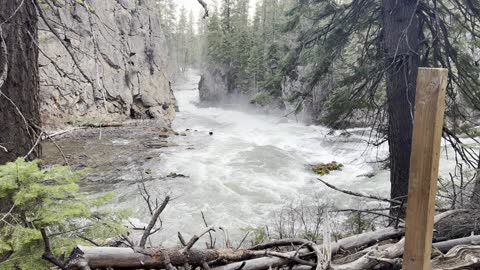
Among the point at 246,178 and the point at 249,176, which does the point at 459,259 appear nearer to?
the point at 246,178

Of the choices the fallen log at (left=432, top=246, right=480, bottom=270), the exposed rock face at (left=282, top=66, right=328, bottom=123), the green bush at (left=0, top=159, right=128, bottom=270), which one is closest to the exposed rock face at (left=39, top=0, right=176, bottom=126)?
the exposed rock face at (left=282, top=66, right=328, bottom=123)

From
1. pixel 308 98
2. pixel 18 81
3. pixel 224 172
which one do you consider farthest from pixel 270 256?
pixel 308 98

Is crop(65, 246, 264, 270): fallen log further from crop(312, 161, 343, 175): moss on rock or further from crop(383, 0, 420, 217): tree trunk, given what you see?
crop(312, 161, 343, 175): moss on rock

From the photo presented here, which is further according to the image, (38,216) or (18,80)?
(18,80)

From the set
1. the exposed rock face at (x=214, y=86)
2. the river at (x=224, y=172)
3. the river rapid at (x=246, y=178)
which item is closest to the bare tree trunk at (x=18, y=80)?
the river rapid at (x=246, y=178)

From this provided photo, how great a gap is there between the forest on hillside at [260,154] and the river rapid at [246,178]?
0.24 feet

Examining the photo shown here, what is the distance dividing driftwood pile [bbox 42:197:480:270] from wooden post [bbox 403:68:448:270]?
536 millimetres

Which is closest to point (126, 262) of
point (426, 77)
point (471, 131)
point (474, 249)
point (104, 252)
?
point (104, 252)

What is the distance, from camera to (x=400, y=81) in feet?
15.1

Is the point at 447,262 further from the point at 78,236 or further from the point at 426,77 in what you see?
the point at 78,236

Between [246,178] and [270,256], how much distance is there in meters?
8.68

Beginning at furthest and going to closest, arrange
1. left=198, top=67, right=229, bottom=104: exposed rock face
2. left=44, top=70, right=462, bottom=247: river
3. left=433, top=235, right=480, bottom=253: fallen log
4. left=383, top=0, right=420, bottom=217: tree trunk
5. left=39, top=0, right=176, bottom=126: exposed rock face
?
left=198, top=67, right=229, bottom=104: exposed rock face → left=39, top=0, right=176, bottom=126: exposed rock face → left=44, top=70, right=462, bottom=247: river → left=383, top=0, right=420, bottom=217: tree trunk → left=433, top=235, right=480, bottom=253: fallen log

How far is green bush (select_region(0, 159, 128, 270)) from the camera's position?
173cm

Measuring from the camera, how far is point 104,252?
169 cm
